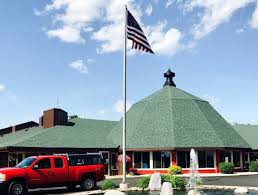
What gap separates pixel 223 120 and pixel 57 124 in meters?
20.2

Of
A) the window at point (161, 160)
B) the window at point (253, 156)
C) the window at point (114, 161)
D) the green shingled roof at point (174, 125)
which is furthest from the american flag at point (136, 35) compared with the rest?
the window at point (253, 156)

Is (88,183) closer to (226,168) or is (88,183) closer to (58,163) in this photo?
(58,163)

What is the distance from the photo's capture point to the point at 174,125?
47281 mm

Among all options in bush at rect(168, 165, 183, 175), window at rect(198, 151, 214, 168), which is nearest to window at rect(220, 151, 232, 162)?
window at rect(198, 151, 214, 168)

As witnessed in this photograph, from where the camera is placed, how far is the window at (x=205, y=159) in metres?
45.6

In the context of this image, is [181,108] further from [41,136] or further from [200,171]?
[41,136]

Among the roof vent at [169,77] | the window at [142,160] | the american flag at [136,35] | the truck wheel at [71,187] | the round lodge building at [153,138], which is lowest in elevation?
the truck wheel at [71,187]

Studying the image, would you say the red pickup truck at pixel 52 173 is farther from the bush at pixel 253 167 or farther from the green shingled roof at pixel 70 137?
the bush at pixel 253 167

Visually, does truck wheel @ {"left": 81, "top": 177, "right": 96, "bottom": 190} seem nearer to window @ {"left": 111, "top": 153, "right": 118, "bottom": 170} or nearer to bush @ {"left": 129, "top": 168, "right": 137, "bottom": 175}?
bush @ {"left": 129, "top": 168, "right": 137, "bottom": 175}

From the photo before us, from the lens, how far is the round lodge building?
43875 mm

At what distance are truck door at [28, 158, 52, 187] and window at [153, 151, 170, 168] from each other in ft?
73.7

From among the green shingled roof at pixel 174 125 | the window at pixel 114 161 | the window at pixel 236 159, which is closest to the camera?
the green shingled roof at pixel 174 125

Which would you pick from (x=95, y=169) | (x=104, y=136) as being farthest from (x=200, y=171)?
(x=95, y=169)

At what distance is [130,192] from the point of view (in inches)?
962
